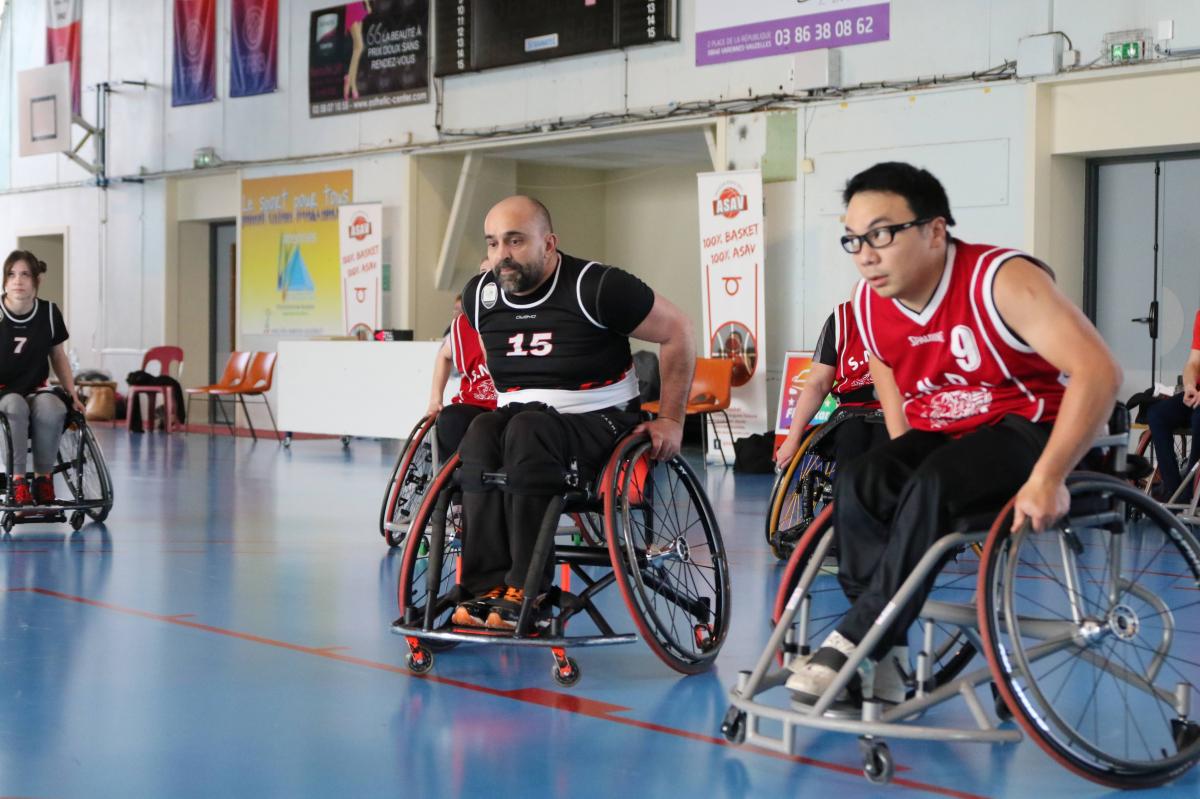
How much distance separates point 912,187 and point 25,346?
4212 millimetres

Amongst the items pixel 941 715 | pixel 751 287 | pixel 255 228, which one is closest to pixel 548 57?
pixel 751 287

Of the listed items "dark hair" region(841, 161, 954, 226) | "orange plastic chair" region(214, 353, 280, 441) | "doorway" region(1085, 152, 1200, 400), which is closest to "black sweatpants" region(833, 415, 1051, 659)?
"dark hair" region(841, 161, 954, 226)

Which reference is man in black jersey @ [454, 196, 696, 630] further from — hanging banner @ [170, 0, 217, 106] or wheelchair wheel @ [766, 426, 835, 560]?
hanging banner @ [170, 0, 217, 106]

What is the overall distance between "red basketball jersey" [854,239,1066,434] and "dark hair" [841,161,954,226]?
3.0 inches

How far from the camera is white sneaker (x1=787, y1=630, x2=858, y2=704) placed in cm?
230

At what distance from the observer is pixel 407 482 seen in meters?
5.27

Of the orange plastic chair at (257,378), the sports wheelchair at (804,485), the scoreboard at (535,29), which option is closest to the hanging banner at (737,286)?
the scoreboard at (535,29)

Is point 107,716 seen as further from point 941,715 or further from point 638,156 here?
point 638,156

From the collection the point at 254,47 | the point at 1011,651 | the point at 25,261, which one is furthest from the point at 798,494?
the point at 254,47

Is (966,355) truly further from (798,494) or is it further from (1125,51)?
(1125,51)

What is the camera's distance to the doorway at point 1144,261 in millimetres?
8766

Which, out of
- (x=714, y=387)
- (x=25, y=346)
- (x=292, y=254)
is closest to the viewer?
(x=25, y=346)

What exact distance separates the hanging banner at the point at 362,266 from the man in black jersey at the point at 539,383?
30.0 ft

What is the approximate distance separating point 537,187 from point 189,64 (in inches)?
151
